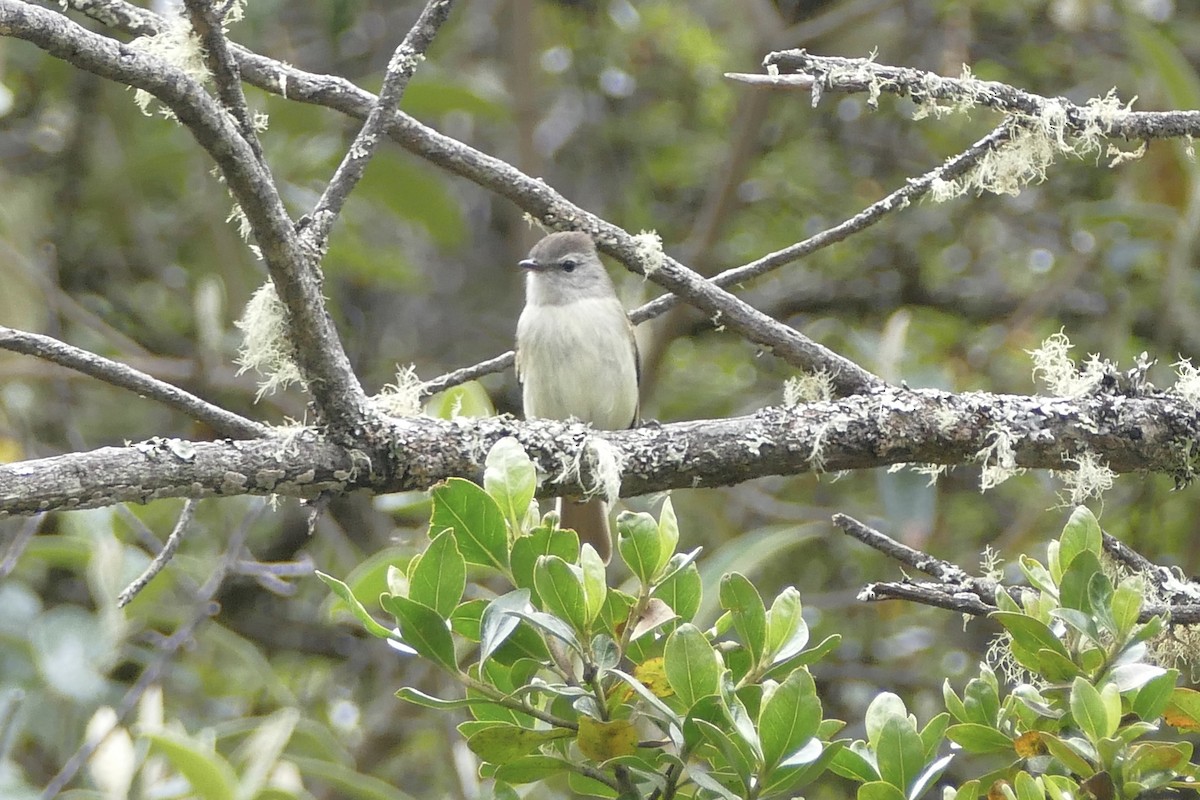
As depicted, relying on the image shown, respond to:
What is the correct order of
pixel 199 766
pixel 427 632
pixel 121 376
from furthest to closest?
1. pixel 199 766
2. pixel 121 376
3. pixel 427 632

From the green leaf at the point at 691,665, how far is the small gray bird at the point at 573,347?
3.14 meters

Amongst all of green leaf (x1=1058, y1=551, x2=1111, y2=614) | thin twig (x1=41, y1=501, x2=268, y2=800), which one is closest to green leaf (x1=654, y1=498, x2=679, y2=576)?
green leaf (x1=1058, y1=551, x2=1111, y2=614)

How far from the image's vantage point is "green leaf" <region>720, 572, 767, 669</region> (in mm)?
1913

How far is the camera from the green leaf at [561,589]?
1.81 metres

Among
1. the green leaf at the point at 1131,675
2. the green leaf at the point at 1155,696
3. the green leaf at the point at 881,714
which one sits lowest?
the green leaf at the point at 881,714

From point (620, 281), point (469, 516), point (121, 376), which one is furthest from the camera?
point (620, 281)

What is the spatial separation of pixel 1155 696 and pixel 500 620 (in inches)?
37.1

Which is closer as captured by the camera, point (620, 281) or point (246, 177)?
point (246, 177)

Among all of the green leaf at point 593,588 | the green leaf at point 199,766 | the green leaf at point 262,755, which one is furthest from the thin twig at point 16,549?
the green leaf at point 593,588

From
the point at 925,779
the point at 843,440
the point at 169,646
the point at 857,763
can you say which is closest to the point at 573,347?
the point at 169,646

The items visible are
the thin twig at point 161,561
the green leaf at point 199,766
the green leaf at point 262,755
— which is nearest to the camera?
the thin twig at point 161,561

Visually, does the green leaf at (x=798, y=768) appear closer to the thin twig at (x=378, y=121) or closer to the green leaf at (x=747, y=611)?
the green leaf at (x=747, y=611)

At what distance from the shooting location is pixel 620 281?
709cm

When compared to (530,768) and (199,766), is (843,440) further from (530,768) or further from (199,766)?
(199,766)
